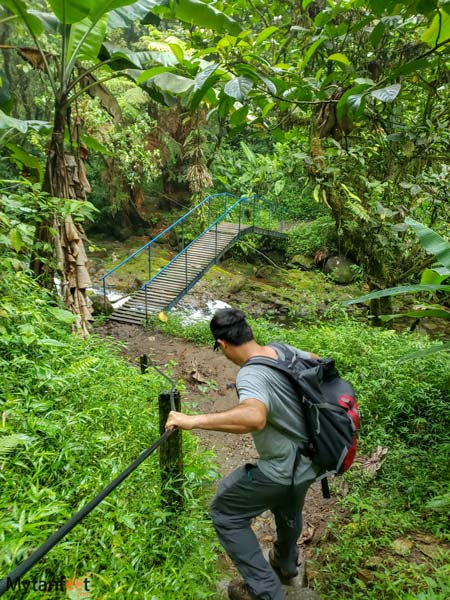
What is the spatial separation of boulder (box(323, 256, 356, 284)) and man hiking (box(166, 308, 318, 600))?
947 centimetres

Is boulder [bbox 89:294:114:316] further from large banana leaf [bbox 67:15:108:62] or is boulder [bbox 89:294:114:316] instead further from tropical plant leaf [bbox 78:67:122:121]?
large banana leaf [bbox 67:15:108:62]

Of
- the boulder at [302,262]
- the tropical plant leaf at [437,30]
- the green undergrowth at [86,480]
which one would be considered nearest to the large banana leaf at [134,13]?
the tropical plant leaf at [437,30]

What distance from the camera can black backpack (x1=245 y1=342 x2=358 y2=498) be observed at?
5.98 ft

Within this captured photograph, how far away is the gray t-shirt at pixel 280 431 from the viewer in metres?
1.80

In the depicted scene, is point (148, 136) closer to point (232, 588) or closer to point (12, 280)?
point (12, 280)

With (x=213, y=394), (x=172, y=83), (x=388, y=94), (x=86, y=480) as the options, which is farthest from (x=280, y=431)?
(x=172, y=83)

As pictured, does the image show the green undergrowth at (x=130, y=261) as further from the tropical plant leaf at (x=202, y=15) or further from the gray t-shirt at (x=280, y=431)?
the gray t-shirt at (x=280, y=431)

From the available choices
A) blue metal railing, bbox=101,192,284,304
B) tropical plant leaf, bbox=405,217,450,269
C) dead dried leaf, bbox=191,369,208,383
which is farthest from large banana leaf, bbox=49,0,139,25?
blue metal railing, bbox=101,192,284,304

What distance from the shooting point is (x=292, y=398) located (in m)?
1.85

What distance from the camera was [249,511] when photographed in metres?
1.98

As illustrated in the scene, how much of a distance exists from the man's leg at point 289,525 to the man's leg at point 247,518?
7cm

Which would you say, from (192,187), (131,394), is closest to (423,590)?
(131,394)

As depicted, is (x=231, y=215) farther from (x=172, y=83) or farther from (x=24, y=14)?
(x=24, y=14)

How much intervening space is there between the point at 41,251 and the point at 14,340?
62.9 inches
